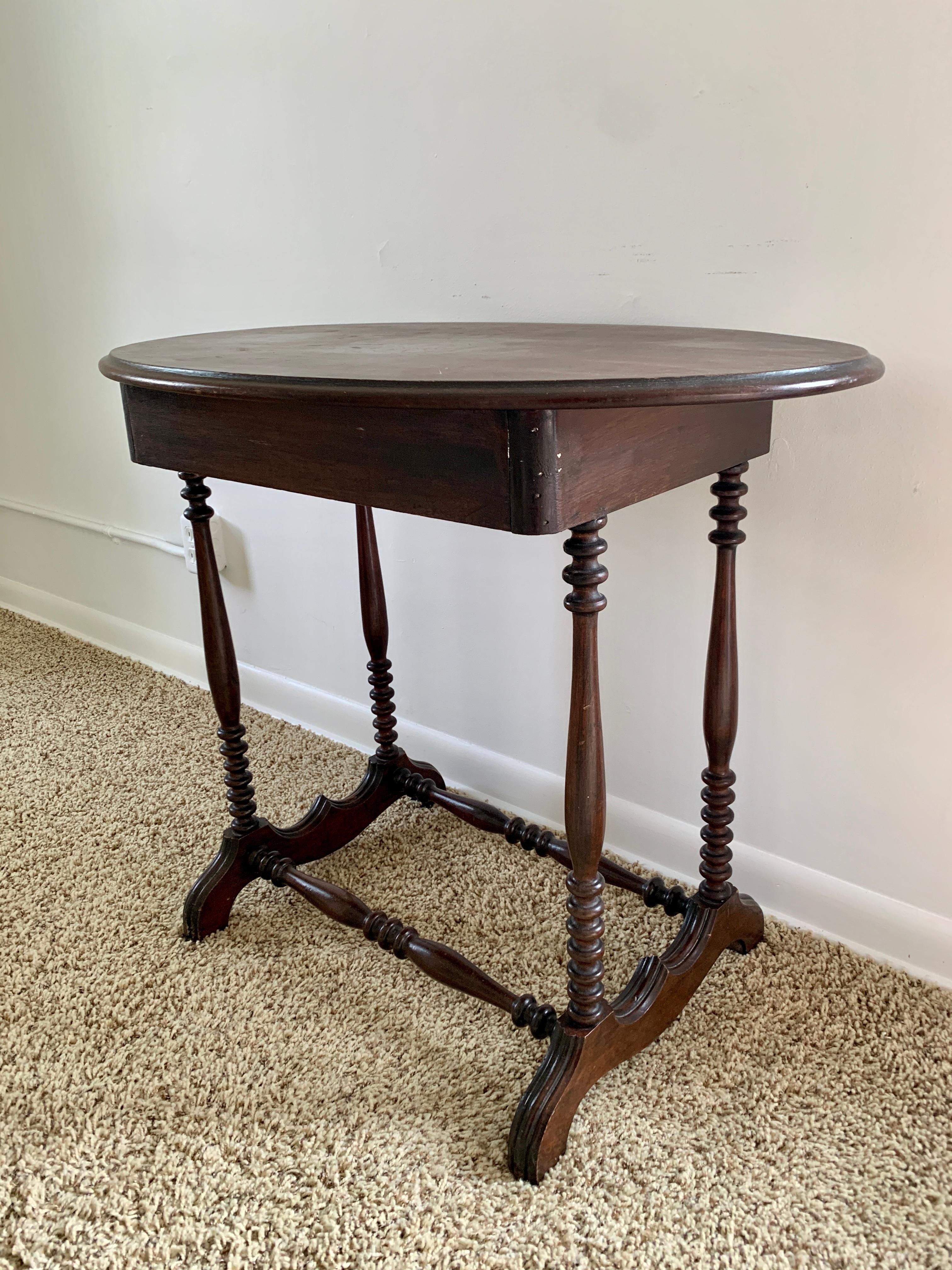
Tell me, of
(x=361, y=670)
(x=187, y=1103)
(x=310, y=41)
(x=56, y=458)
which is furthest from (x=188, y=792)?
(x=310, y=41)

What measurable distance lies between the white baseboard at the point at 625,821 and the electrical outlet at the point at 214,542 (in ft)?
0.66

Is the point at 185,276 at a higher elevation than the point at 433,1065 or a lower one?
higher

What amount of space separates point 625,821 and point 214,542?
954 mm

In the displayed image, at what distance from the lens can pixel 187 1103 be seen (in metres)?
0.98

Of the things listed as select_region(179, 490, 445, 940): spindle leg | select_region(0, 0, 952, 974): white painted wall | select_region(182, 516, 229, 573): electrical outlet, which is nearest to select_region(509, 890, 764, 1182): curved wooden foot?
select_region(0, 0, 952, 974): white painted wall

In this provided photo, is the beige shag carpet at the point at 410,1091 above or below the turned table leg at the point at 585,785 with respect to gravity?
below

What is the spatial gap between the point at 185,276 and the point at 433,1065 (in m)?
Answer: 1.37

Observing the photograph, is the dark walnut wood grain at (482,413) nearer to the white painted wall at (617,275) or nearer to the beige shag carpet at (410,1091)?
the white painted wall at (617,275)

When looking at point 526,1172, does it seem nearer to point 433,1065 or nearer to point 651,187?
point 433,1065

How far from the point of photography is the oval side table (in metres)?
0.71

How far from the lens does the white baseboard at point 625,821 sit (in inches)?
44.8

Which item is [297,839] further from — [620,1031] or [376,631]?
[620,1031]

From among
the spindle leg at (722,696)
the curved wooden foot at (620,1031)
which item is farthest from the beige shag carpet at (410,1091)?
the spindle leg at (722,696)

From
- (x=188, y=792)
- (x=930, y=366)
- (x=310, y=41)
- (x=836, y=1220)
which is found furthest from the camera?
(x=188, y=792)
